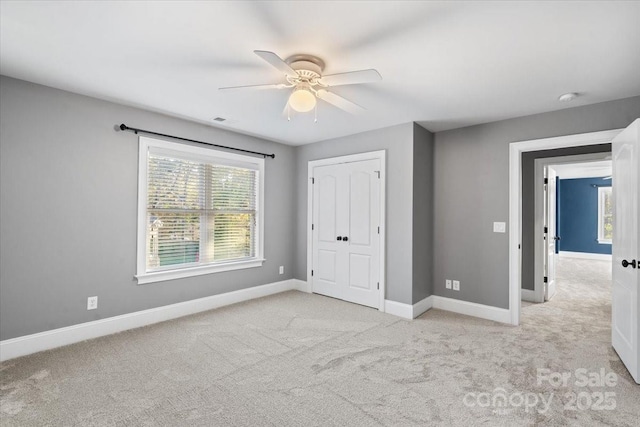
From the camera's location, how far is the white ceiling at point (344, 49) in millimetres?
1800

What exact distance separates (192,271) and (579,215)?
35.1ft

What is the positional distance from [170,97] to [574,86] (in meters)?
3.85

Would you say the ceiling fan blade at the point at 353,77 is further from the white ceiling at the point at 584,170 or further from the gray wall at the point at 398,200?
the white ceiling at the point at 584,170

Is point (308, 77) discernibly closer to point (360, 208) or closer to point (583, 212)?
point (360, 208)

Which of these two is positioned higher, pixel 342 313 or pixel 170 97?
pixel 170 97

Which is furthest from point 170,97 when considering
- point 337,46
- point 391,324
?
point 391,324

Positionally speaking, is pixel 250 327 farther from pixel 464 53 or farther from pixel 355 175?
pixel 464 53

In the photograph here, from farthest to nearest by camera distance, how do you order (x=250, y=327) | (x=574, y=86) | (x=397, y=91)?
(x=250, y=327) < (x=397, y=91) < (x=574, y=86)

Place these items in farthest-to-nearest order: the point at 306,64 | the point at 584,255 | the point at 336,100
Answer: the point at 584,255 → the point at 336,100 → the point at 306,64

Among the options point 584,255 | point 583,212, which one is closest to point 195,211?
point 584,255

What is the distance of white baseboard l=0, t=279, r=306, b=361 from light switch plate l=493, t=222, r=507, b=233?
3.38 metres

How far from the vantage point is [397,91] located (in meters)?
2.95

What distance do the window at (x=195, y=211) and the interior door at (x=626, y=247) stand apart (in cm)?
414

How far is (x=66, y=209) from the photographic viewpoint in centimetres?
300
